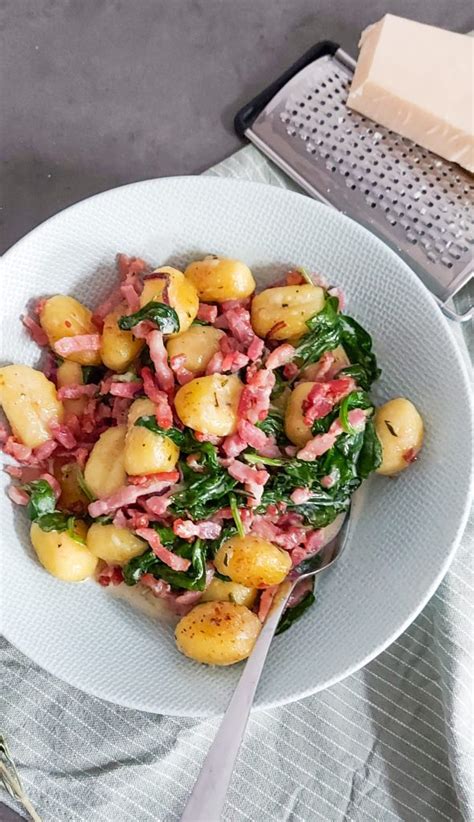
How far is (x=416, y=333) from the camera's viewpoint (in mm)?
1624

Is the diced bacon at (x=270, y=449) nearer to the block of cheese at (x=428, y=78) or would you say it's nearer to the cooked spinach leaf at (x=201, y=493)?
the cooked spinach leaf at (x=201, y=493)

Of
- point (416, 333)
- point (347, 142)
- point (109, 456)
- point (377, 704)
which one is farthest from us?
point (347, 142)

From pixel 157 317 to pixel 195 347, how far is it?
0.10 meters

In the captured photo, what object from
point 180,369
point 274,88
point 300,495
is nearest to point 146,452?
point 180,369

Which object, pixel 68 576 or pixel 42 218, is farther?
pixel 42 218

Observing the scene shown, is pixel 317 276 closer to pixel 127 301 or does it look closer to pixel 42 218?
pixel 127 301

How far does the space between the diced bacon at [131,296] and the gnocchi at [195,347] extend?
0.09 meters

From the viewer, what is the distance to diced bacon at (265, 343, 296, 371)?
1.54 m

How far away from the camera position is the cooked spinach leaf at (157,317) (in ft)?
4.88

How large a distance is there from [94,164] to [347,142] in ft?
1.97

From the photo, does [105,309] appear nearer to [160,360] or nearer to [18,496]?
[160,360]

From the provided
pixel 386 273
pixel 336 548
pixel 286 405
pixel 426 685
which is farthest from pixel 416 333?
pixel 426 685

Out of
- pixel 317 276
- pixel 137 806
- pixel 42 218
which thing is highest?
pixel 317 276

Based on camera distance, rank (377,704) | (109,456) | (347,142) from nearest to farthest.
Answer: (109,456), (377,704), (347,142)
